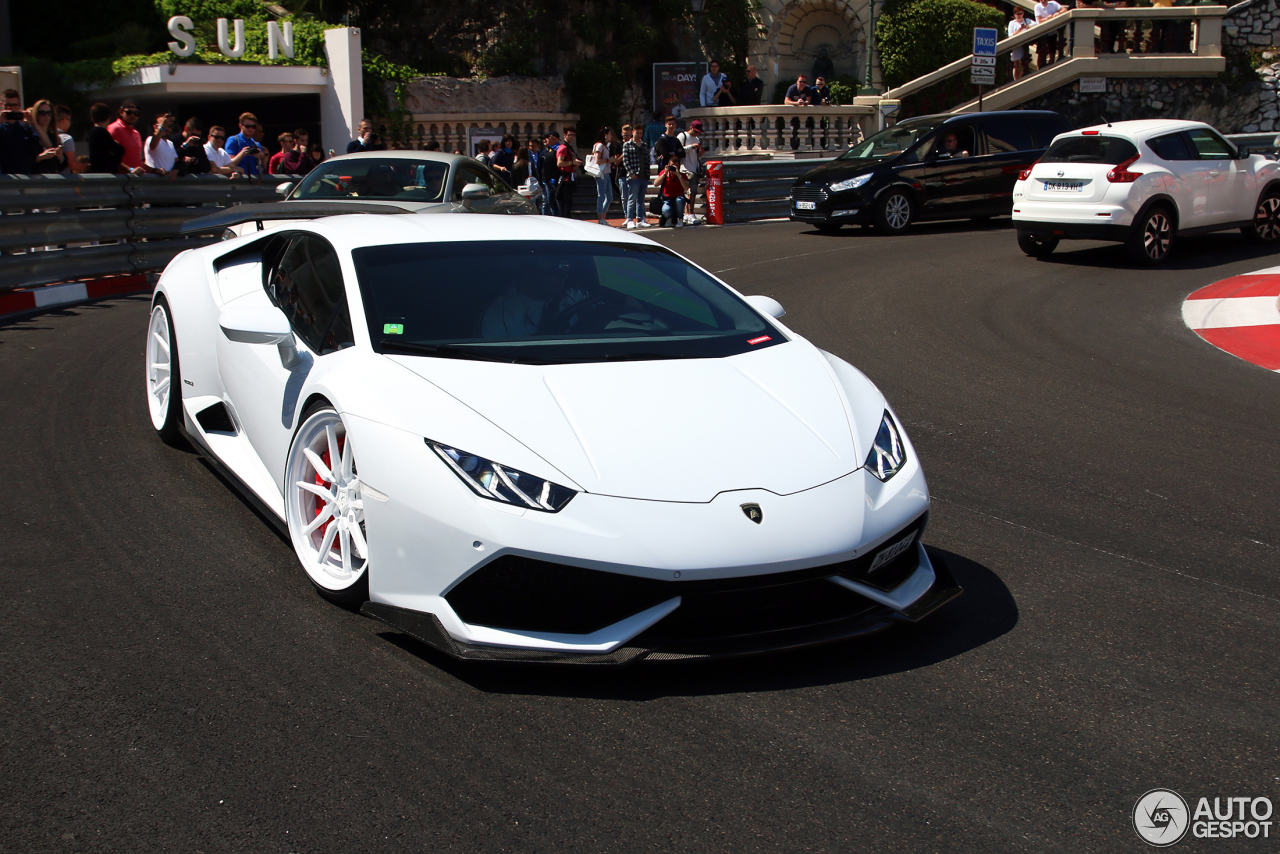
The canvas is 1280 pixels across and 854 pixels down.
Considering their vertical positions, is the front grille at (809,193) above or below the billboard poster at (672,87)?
below

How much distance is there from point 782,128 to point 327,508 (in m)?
26.5

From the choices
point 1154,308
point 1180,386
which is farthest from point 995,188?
point 1180,386

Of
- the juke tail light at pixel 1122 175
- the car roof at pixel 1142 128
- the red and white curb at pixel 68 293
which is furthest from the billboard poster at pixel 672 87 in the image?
the red and white curb at pixel 68 293

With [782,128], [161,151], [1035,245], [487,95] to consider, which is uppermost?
[487,95]

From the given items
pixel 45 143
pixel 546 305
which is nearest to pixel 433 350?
pixel 546 305

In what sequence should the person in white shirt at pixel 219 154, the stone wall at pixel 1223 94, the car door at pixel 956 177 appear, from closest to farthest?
the person in white shirt at pixel 219 154, the car door at pixel 956 177, the stone wall at pixel 1223 94

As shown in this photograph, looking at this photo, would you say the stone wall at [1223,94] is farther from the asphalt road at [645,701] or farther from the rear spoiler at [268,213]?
the asphalt road at [645,701]

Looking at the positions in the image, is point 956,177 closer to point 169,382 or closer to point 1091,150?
point 1091,150

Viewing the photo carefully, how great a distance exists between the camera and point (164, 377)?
5988 millimetres

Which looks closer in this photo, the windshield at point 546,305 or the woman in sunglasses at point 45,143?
the windshield at point 546,305

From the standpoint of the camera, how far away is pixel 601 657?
10.6ft

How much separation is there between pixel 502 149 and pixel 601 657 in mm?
19380

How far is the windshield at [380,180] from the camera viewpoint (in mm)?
11758

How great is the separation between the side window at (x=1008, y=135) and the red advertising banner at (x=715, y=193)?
4.90 m
